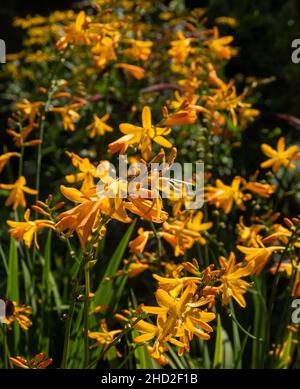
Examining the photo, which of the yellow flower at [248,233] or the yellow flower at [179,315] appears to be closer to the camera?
the yellow flower at [179,315]

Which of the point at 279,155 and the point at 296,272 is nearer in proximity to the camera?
the point at 296,272

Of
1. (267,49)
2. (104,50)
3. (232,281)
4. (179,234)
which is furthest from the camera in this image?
(267,49)

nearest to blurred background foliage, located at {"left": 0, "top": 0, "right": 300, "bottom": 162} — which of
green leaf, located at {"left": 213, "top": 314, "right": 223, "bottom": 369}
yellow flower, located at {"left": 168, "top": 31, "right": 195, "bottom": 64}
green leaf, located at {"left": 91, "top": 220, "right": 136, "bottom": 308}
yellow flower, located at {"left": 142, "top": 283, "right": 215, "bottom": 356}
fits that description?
yellow flower, located at {"left": 168, "top": 31, "right": 195, "bottom": 64}

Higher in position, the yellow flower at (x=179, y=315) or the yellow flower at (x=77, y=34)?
the yellow flower at (x=77, y=34)

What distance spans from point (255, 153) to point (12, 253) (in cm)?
179

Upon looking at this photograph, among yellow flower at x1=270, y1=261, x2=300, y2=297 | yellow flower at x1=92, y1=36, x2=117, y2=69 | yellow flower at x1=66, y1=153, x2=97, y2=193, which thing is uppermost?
yellow flower at x1=92, y1=36, x2=117, y2=69

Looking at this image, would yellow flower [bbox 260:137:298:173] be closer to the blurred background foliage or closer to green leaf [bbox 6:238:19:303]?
green leaf [bbox 6:238:19:303]

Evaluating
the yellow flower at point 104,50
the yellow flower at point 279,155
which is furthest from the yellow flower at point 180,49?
the yellow flower at point 279,155

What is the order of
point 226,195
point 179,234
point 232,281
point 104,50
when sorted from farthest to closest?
point 104,50
point 226,195
point 179,234
point 232,281

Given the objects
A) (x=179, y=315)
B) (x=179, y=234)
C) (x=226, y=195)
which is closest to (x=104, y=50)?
(x=226, y=195)

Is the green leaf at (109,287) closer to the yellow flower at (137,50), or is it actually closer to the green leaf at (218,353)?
the green leaf at (218,353)

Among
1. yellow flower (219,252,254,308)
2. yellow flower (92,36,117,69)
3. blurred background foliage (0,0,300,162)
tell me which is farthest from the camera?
blurred background foliage (0,0,300,162)

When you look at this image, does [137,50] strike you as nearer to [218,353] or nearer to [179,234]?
[179,234]

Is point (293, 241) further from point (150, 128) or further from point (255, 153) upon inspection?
point (255, 153)
